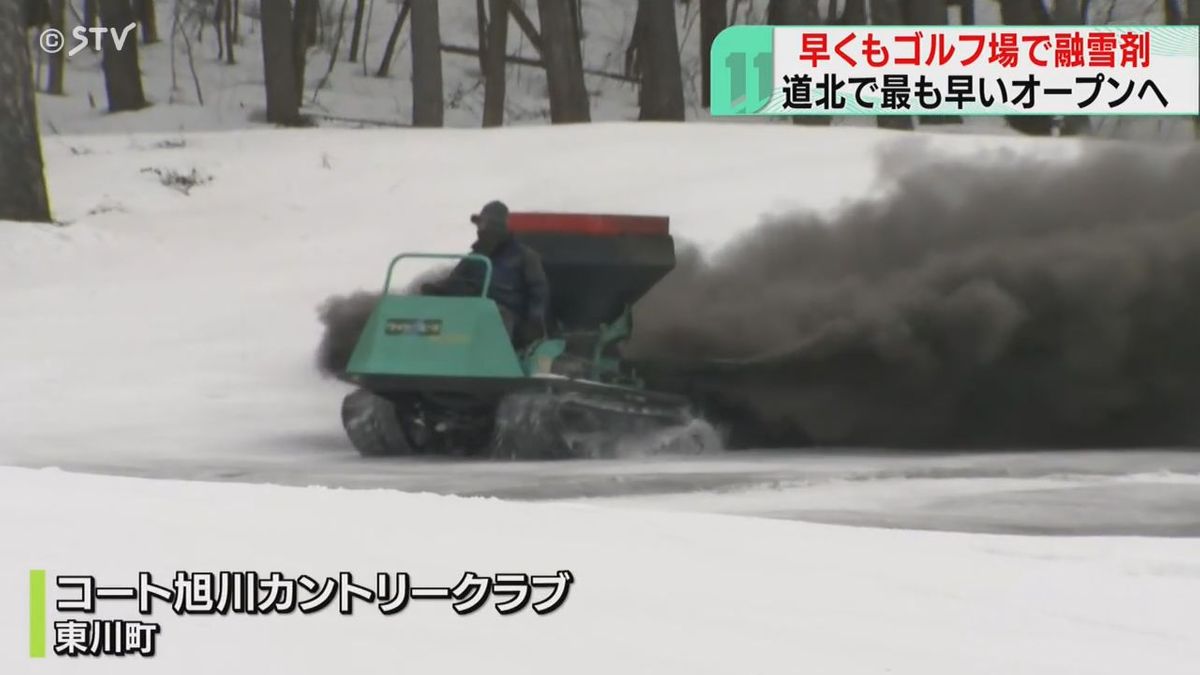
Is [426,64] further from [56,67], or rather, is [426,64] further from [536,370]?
[536,370]

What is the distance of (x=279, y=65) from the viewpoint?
30375 mm

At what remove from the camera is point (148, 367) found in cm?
1697

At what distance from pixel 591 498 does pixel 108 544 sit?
11.1 feet

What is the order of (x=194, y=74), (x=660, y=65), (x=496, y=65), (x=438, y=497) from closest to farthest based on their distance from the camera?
(x=438, y=497) → (x=660, y=65) → (x=496, y=65) → (x=194, y=74)

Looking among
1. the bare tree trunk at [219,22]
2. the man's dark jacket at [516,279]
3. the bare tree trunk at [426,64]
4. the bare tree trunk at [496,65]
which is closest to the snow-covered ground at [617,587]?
the man's dark jacket at [516,279]

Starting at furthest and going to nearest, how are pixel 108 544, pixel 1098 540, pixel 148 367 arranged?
1. pixel 148 367
2. pixel 1098 540
3. pixel 108 544

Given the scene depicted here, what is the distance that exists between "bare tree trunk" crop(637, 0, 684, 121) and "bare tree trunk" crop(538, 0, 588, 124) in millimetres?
937

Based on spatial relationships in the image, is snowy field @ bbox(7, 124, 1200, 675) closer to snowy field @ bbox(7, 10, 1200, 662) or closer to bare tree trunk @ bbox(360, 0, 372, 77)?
snowy field @ bbox(7, 10, 1200, 662)

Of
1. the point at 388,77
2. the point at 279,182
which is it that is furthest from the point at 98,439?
the point at 388,77

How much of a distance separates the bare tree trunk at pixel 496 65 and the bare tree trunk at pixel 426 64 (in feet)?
8.69

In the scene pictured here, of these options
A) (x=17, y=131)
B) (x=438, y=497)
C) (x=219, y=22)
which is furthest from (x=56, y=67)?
(x=438, y=497)

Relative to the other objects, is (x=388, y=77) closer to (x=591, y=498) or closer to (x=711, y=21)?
(x=711, y=21)

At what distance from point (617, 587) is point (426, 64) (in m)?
24.0

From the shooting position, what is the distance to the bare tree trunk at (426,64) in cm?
2956
